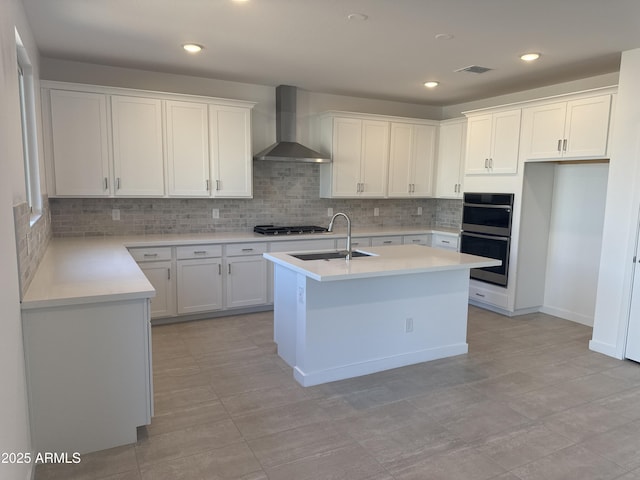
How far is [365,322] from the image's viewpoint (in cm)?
335

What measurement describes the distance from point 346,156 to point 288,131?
0.80 m

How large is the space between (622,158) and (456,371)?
2265mm

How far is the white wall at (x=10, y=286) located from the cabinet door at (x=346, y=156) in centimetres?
356

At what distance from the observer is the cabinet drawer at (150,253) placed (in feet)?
13.9

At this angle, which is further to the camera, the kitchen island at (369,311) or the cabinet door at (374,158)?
the cabinet door at (374,158)

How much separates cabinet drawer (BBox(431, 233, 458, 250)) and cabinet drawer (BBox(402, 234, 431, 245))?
0.26 ft

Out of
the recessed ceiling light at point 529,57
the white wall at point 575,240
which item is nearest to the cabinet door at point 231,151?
the recessed ceiling light at point 529,57

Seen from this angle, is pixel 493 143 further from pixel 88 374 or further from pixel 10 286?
pixel 10 286

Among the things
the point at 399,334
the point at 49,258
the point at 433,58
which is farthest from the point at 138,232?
the point at 433,58

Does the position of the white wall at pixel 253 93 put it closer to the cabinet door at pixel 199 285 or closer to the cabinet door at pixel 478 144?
the cabinet door at pixel 478 144

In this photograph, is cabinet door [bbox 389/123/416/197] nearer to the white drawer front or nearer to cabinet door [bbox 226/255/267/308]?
the white drawer front

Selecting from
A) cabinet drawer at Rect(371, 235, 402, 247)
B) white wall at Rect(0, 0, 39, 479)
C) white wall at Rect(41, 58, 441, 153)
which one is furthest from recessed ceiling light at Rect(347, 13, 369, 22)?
cabinet drawer at Rect(371, 235, 402, 247)

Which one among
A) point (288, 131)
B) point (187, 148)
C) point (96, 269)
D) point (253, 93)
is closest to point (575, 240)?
point (288, 131)

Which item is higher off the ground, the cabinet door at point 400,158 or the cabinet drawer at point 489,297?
the cabinet door at point 400,158
